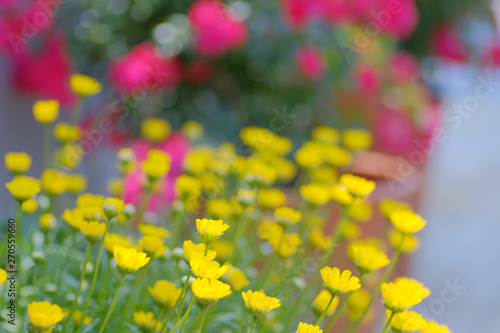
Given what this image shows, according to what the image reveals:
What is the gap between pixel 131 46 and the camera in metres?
1.11

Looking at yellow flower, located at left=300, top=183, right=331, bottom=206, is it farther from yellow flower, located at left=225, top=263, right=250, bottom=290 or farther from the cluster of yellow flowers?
yellow flower, located at left=225, top=263, right=250, bottom=290

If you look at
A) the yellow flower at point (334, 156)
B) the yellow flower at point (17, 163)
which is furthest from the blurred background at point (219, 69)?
the yellow flower at point (17, 163)

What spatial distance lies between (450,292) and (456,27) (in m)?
0.66

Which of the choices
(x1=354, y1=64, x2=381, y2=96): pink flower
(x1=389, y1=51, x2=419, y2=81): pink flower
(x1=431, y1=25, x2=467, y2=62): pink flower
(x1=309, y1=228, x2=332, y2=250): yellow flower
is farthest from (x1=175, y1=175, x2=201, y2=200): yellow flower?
(x1=431, y1=25, x2=467, y2=62): pink flower

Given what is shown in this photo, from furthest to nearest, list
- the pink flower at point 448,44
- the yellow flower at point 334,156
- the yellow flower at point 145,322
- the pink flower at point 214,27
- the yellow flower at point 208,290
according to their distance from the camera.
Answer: the pink flower at point 448,44, the pink flower at point 214,27, the yellow flower at point 334,156, the yellow flower at point 145,322, the yellow flower at point 208,290

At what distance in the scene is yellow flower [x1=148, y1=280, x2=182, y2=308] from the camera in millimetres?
374

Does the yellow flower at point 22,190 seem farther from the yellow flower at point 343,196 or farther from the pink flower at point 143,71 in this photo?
the pink flower at point 143,71

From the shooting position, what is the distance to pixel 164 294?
1.23 ft

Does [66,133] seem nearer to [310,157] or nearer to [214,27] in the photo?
[310,157]

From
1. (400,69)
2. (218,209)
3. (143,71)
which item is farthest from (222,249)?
(400,69)

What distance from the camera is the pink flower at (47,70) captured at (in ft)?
3.18

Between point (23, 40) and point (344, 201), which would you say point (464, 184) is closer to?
point (23, 40)

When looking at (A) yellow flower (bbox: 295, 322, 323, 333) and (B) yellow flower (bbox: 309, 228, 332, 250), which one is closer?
(A) yellow flower (bbox: 295, 322, 323, 333)

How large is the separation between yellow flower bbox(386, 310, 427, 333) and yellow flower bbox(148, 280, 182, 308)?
121 millimetres
